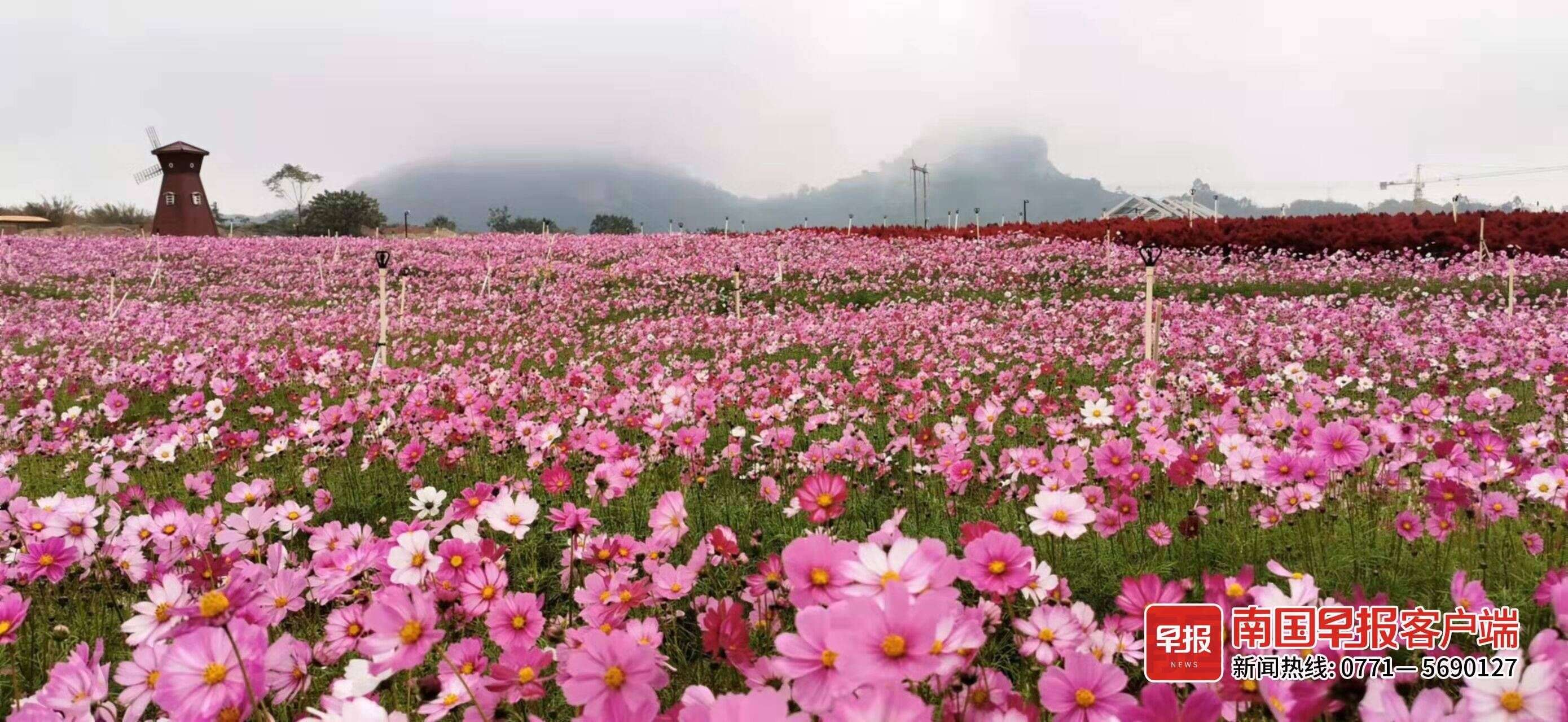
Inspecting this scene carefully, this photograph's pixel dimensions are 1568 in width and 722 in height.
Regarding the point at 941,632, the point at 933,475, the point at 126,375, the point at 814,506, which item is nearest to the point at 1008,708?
the point at 941,632

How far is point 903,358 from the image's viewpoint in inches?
340

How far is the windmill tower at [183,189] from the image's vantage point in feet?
152

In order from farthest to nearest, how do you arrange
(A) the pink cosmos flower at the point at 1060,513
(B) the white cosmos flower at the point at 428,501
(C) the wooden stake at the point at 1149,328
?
(C) the wooden stake at the point at 1149,328 → (B) the white cosmos flower at the point at 428,501 → (A) the pink cosmos flower at the point at 1060,513

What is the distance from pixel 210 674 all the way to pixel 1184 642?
1.32 meters

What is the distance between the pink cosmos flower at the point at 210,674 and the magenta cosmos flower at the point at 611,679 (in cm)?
40

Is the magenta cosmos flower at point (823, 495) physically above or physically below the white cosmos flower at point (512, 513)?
above

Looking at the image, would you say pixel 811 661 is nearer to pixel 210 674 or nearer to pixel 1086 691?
pixel 1086 691

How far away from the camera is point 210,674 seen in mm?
1136

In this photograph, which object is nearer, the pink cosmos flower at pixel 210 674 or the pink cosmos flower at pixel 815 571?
the pink cosmos flower at pixel 210 674

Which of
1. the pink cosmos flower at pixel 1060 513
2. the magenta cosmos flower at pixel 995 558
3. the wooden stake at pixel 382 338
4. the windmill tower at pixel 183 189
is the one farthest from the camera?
the windmill tower at pixel 183 189

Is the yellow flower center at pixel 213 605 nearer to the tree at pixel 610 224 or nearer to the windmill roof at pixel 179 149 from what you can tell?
the windmill roof at pixel 179 149

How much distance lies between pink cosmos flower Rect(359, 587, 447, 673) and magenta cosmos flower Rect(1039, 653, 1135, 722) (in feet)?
2.73

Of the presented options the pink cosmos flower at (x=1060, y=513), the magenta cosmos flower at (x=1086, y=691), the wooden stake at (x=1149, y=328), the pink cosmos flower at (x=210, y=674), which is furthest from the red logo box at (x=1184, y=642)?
the wooden stake at (x=1149, y=328)

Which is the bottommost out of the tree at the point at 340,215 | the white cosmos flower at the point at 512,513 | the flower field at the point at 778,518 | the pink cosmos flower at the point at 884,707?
the flower field at the point at 778,518
